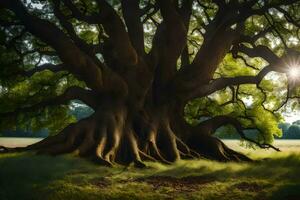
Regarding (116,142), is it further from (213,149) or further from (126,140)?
(213,149)

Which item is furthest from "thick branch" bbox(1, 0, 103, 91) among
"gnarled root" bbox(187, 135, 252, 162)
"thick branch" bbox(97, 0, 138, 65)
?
"gnarled root" bbox(187, 135, 252, 162)

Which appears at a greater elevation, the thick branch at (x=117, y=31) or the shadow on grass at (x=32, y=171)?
the thick branch at (x=117, y=31)

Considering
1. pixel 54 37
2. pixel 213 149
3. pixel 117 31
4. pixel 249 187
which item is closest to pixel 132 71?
pixel 117 31

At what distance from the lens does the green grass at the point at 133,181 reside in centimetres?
1170

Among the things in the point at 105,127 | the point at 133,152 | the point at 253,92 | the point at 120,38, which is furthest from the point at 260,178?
the point at 253,92

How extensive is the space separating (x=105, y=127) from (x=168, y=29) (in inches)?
232

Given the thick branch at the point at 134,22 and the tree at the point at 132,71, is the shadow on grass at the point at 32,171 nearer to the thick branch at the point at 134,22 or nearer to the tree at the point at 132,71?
the tree at the point at 132,71

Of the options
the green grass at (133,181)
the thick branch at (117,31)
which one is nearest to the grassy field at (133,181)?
the green grass at (133,181)

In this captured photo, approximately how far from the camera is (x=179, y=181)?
1411 cm

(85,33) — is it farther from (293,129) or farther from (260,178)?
(293,129)

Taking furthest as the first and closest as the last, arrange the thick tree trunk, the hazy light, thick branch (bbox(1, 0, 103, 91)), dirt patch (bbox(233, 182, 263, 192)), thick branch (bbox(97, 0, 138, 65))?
the hazy light → thick branch (bbox(97, 0, 138, 65)) → the thick tree trunk → thick branch (bbox(1, 0, 103, 91)) → dirt patch (bbox(233, 182, 263, 192))

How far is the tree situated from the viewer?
18031 mm

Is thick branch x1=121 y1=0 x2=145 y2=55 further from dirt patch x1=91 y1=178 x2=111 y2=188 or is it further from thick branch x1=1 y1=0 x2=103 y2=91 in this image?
dirt patch x1=91 y1=178 x2=111 y2=188

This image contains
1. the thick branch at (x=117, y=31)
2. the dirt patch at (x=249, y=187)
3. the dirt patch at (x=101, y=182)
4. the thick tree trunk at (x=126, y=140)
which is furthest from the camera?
the thick branch at (x=117, y=31)
